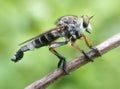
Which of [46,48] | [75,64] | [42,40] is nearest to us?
[75,64]

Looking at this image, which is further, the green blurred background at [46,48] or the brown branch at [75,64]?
the green blurred background at [46,48]

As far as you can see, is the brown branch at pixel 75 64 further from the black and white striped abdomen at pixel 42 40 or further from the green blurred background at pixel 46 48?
the green blurred background at pixel 46 48

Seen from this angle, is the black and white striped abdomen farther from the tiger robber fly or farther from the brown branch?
the brown branch

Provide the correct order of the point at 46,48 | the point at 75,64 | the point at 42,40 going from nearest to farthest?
the point at 75,64 → the point at 42,40 → the point at 46,48

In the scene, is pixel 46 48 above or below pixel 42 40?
below

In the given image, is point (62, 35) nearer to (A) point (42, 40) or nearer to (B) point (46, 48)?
(A) point (42, 40)

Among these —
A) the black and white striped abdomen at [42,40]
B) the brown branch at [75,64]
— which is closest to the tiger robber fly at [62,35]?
the black and white striped abdomen at [42,40]

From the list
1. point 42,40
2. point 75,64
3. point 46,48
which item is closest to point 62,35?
point 42,40

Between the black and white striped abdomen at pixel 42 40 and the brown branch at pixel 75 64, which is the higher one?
the black and white striped abdomen at pixel 42 40

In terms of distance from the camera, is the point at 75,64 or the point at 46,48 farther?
the point at 46,48

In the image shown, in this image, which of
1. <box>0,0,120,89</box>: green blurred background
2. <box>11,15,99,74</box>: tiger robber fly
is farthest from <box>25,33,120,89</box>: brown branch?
<box>0,0,120,89</box>: green blurred background
